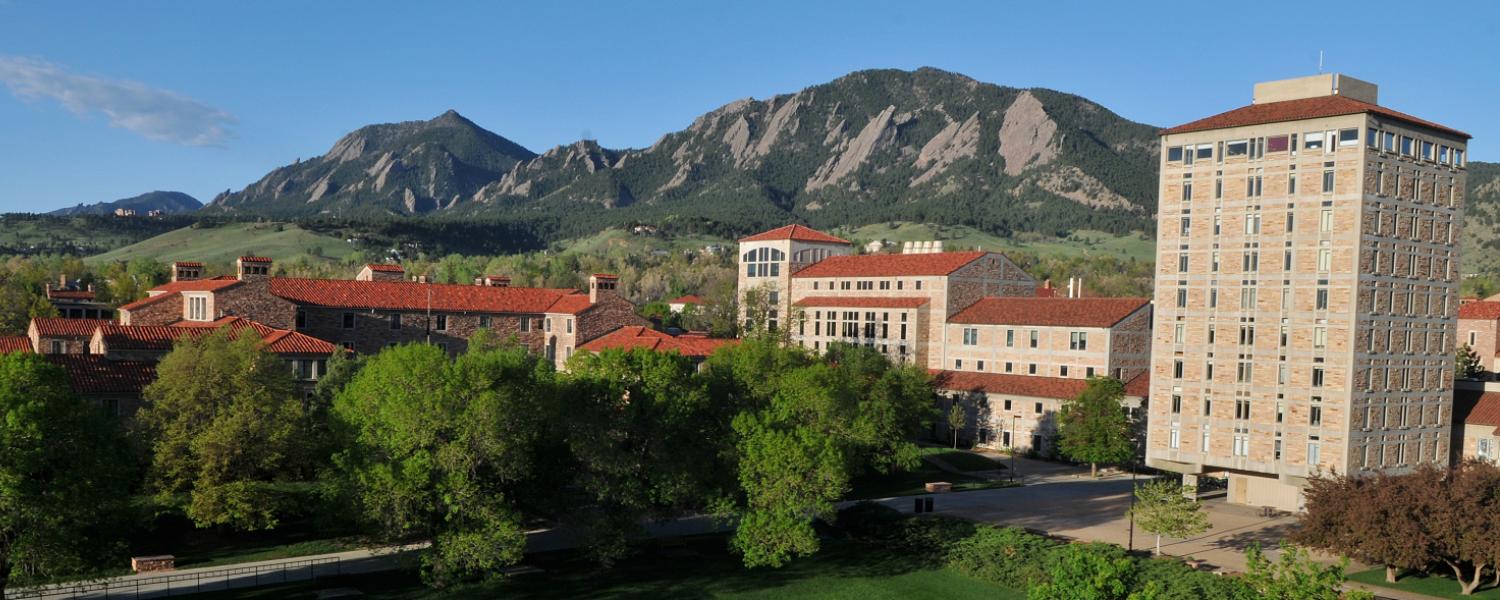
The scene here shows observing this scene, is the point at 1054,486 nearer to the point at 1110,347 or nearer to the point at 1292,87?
the point at 1110,347

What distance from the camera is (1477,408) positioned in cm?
6166

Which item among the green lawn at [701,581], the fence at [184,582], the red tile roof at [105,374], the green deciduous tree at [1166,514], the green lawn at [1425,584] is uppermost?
the red tile roof at [105,374]

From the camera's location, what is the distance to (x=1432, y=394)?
58438mm

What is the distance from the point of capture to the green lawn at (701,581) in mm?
41344

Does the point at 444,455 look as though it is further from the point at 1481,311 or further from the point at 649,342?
the point at 1481,311

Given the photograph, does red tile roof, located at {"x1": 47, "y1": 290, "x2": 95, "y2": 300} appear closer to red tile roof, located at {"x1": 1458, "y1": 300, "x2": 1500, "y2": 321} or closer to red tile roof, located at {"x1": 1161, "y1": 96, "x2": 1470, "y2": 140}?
red tile roof, located at {"x1": 1161, "y1": 96, "x2": 1470, "y2": 140}

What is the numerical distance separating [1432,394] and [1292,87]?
17973mm

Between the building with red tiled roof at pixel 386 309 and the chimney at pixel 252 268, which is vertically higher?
the chimney at pixel 252 268

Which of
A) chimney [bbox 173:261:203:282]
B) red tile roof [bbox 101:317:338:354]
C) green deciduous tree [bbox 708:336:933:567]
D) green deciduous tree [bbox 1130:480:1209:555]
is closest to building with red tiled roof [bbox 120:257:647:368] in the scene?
chimney [bbox 173:261:203:282]

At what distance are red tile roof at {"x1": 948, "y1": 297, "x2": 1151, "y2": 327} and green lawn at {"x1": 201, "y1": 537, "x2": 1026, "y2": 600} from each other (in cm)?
3739

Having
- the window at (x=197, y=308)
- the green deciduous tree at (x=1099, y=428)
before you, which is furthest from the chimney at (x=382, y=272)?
the green deciduous tree at (x=1099, y=428)

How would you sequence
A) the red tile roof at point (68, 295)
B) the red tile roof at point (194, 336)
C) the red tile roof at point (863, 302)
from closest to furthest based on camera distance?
the red tile roof at point (194, 336) → the red tile roof at point (863, 302) → the red tile roof at point (68, 295)

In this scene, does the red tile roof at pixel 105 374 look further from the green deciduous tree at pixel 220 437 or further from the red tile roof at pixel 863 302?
the red tile roof at pixel 863 302

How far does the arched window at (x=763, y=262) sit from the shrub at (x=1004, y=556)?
191ft
